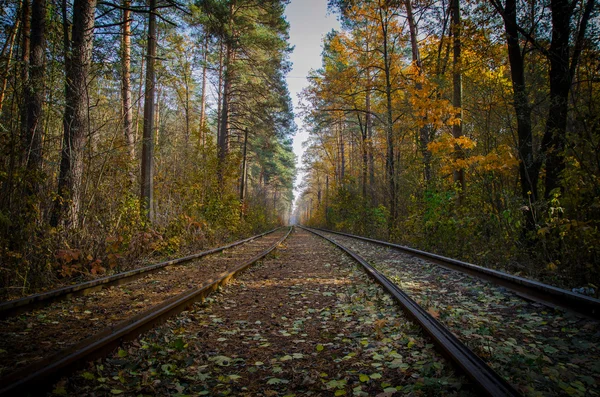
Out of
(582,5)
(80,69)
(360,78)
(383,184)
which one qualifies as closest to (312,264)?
(80,69)

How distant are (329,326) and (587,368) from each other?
215 cm

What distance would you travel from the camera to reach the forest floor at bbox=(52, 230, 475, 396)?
87.4 inches

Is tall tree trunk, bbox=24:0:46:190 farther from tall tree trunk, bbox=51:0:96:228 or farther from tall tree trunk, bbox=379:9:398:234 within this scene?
tall tree trunk, bbox=379:9:398:234

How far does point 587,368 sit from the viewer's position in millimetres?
2334

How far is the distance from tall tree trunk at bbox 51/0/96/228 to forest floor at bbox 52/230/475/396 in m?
3.49

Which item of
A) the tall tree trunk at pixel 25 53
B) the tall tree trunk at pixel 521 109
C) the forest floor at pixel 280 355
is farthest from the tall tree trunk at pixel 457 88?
Result: the tall tree trunk at pixel 25 53

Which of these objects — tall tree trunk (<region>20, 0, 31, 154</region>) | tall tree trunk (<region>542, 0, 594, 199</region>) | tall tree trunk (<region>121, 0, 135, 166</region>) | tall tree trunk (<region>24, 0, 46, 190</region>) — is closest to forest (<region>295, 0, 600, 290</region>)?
tall tree trunk (<region>542, 0, 594, 199</region>)

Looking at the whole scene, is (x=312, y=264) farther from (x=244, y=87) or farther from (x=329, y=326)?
(x=244, y=87)

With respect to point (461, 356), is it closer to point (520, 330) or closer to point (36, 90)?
point (520, 330)

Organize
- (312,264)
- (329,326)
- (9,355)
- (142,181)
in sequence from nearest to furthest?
(9,355)
(329,326)
(312,264)
(142,181)

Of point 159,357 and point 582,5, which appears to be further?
point 582,5

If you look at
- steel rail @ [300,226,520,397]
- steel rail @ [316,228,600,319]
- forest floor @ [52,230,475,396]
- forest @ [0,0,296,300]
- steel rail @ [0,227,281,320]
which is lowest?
forest floor @ [52,230,475,396]

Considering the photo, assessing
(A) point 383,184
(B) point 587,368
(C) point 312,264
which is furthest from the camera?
(A) point 383,184

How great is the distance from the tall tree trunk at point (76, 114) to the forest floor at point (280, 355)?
3.49m
